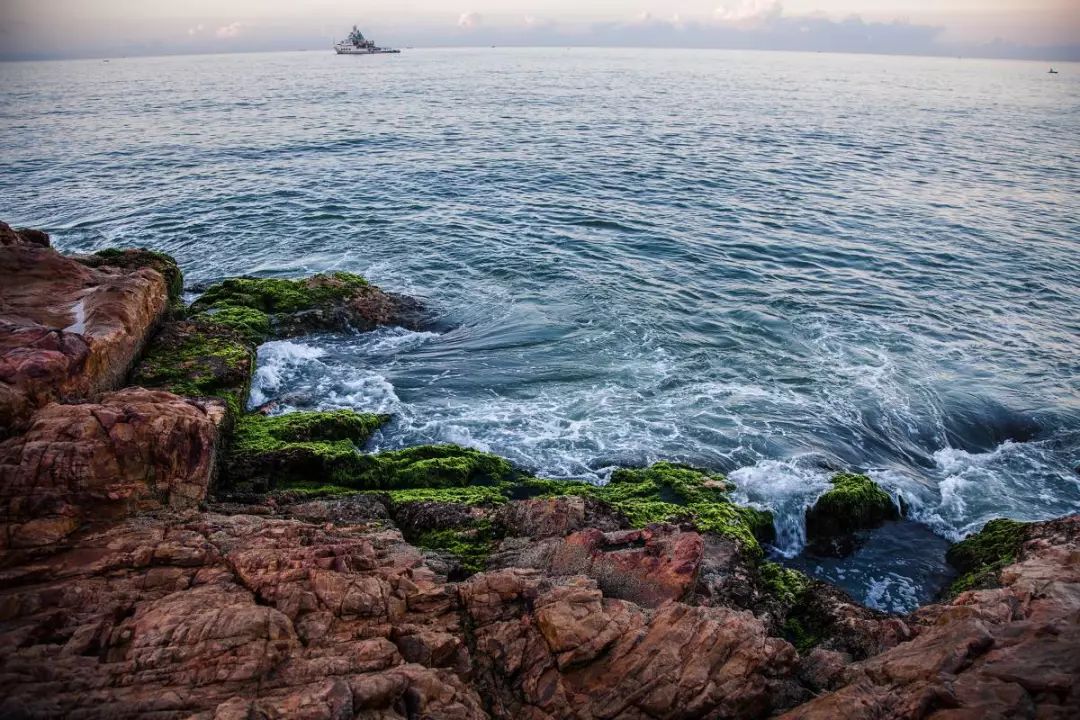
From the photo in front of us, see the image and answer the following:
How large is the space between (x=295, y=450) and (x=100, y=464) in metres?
4.45

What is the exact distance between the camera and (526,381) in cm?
2122

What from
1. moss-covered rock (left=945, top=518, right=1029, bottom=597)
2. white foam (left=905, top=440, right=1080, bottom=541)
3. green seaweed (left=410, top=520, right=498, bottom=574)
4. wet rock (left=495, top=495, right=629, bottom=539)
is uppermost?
wet rock (left=495, top=495, right=629, bottom=539)

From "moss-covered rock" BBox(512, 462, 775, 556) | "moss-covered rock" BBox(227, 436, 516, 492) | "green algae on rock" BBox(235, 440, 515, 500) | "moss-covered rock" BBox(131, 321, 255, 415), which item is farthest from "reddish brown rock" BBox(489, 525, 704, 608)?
"moss-covered rock" BBox(131, 321, 255, 415)

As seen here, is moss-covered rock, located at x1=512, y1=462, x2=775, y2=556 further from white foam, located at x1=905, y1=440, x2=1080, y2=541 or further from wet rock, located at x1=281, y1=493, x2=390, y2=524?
white foam, located at x1=905, y1=440, x2=1080, y2=541

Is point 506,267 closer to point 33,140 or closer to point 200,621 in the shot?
point 200,621

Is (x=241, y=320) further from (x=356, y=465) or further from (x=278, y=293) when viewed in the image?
(x=356, y=465)

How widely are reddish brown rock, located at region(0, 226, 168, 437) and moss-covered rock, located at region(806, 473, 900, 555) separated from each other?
17131 mm

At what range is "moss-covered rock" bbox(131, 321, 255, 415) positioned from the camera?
53.7 feet

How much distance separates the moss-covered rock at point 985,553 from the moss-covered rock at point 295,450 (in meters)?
13.9

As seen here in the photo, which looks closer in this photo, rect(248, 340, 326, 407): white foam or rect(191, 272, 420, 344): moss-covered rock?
rect(248, 340, 326, 407): white foam

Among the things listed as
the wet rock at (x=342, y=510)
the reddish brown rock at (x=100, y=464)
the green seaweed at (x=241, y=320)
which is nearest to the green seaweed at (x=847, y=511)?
the wet rock at (x=342, y=510)

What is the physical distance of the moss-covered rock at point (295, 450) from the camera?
14258mm

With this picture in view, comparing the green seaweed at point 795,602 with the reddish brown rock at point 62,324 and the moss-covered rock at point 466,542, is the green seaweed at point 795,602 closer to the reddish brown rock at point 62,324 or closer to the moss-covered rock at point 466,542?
the moss-covered rock at point 466,542

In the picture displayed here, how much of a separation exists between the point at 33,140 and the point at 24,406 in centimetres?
6313
